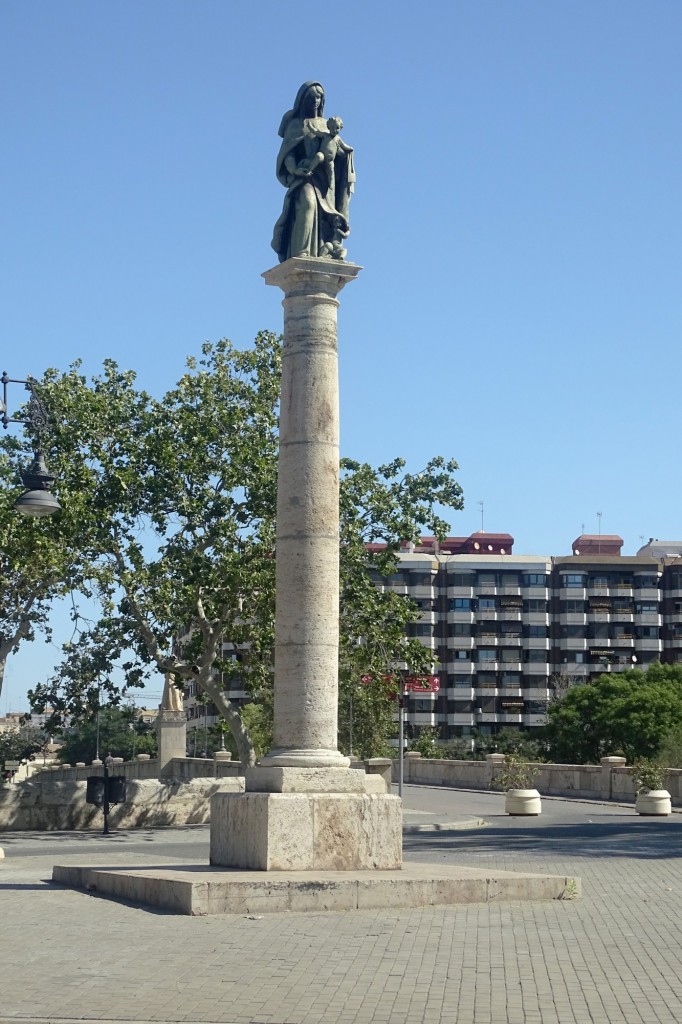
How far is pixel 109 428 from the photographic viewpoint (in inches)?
1350

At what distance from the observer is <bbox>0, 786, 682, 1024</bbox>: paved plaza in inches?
357

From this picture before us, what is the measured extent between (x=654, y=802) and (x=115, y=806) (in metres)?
12.6

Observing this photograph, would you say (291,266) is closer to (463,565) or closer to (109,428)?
(109,428)

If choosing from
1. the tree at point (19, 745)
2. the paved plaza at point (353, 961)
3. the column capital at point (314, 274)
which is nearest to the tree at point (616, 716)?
the tree at point (19, 745)

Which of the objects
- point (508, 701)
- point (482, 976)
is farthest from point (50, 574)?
point (508, 701)

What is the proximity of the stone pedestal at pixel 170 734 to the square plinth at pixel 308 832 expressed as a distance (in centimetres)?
3439

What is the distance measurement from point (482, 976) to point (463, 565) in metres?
115

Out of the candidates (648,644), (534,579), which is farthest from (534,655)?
(648,644)

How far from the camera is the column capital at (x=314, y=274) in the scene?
17234mm

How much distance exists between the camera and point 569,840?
82.0 ft

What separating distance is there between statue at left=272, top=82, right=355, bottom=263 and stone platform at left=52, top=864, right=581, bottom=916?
7.70 metres

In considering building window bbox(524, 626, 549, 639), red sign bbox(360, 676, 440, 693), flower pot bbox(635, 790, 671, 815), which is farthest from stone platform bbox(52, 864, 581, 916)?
building window bbox(524, 626, 549, 639)

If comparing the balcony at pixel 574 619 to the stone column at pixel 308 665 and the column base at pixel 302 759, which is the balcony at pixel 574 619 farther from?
the column base at pixel 302 759

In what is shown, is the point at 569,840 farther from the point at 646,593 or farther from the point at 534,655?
the point at 646,593
